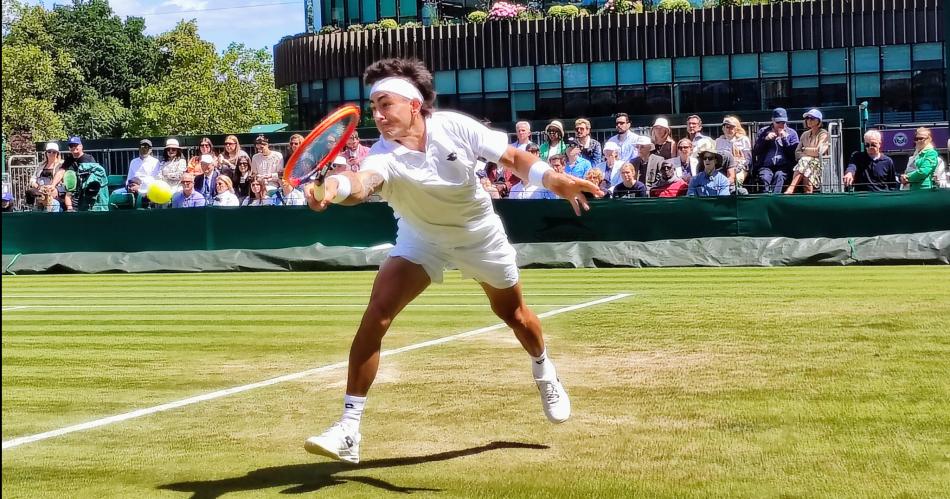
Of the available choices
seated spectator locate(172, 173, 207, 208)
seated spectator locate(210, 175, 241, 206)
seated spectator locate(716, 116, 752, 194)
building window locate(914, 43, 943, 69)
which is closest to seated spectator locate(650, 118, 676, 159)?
seated spectator locate(716, 116, 752, 194)

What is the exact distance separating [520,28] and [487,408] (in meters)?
42.0

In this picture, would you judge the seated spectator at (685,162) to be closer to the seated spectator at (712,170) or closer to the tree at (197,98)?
the seated spectator at (712,170)

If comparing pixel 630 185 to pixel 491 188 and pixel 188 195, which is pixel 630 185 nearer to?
pixel 491 188

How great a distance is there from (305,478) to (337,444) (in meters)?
0.22

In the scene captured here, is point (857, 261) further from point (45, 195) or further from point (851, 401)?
point (45, 195)

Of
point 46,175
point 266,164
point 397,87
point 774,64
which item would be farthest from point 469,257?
point 774,64

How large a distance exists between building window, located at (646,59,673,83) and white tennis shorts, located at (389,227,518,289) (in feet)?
139

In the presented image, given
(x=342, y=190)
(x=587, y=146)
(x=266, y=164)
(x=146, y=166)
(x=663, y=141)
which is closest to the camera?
(x=342, y=190)

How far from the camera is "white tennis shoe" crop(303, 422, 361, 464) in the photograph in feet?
18.5

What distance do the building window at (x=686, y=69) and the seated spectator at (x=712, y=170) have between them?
2792 cm

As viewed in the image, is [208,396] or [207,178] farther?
[207,178]

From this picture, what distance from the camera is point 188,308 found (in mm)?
15117

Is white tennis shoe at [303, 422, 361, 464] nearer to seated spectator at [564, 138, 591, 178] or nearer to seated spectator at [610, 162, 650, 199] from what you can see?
seated spectator at [564, 138, 591, 178]

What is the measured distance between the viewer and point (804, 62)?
46.6m
